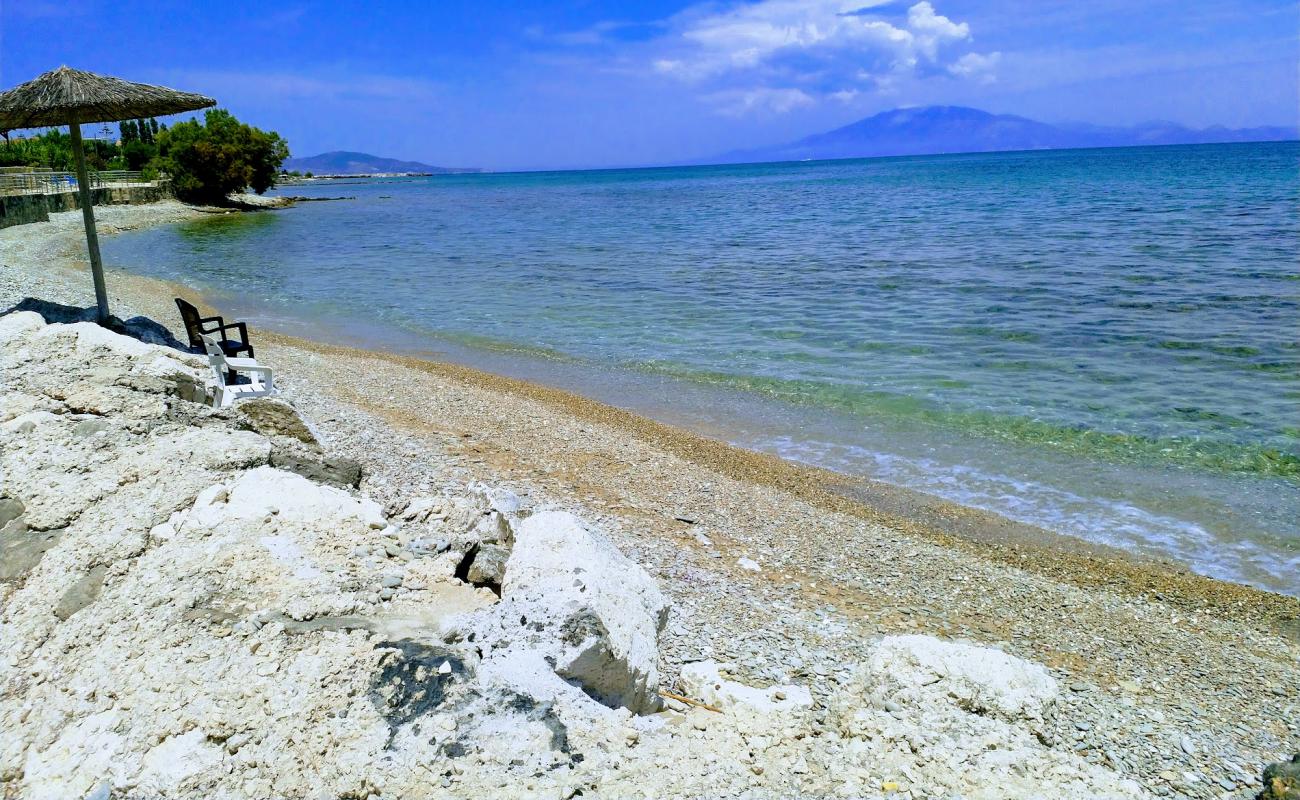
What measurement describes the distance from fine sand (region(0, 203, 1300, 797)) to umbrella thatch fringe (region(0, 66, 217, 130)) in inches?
148

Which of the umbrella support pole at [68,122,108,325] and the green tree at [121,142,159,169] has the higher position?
the green tree at [121,142,159,169]

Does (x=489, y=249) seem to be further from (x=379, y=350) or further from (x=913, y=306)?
(x=913, y=306)

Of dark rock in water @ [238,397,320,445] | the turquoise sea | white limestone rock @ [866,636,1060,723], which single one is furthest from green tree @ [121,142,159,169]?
white limestone rock @ [866,636,1060,723]

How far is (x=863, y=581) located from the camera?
611 centimetres

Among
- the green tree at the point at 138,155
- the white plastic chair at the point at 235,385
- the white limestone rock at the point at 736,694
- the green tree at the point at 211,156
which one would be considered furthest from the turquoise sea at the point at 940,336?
the green tree at the point at 138,155

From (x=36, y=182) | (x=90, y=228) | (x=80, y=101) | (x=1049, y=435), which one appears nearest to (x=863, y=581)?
(x=1049, y=435)

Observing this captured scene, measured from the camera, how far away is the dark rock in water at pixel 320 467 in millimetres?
5680

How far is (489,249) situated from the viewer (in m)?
33.1

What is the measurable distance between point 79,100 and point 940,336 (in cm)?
1332

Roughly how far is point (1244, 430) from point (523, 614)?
32.2 feet

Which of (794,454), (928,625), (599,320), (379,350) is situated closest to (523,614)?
(928,625)

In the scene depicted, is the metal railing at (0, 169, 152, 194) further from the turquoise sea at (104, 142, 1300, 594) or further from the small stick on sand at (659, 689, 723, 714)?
the small stick on sand at (659, 689, 723, 714)

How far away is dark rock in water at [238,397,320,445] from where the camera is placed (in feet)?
22.4

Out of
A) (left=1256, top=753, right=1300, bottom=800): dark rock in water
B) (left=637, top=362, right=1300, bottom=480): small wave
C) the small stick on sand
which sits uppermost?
(left=1256, top=753, right=1300, bottom=800): dark rock in water
